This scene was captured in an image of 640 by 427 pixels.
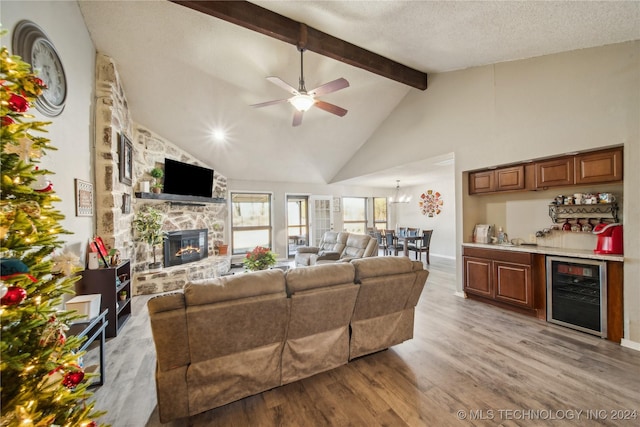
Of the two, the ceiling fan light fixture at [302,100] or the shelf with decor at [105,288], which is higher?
the ceiling fan light fixture at [302,100]

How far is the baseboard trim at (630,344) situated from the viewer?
8.08 feet

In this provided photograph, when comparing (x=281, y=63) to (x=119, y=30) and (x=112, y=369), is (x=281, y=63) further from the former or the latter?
(x=112, y=369)

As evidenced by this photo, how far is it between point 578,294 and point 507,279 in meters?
0.68

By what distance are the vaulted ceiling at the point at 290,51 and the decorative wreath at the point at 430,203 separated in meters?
2.30

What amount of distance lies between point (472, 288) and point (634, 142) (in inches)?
95.7

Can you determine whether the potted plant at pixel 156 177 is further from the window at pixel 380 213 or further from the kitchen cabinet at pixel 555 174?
the window at pixel 380 213

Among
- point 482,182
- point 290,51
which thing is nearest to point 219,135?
point 290,51

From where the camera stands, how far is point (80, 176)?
108 inches

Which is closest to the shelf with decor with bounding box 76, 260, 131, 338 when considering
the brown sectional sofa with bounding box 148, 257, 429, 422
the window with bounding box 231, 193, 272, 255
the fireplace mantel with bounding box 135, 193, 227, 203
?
the brown sectional sofa with bounding box 148, 257, 429, 422

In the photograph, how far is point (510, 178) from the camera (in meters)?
3.60

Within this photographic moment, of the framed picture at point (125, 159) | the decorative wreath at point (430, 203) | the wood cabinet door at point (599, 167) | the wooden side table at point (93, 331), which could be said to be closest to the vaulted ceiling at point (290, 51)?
the framed picture at point (125, 159)

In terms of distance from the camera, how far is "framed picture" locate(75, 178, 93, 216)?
2641 millimetres

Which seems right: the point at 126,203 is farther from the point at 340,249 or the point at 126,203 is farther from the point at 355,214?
the point at 355,214

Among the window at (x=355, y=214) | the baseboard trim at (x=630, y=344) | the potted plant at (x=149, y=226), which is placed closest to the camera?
the baseboard trim at (x=630, y=344)
